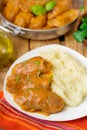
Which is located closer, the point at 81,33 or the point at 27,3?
the point at 81,33

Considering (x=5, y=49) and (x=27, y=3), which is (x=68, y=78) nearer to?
(x=5, y=49)

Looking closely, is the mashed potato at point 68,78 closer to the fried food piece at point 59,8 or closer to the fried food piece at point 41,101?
the fried food piece at point 41,101

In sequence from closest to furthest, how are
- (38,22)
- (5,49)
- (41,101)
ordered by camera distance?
(41,101), (5,49), (38,22)

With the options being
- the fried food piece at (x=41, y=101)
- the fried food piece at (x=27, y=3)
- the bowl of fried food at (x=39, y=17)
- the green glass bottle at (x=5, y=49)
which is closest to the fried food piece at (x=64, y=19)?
the bowl of fried food at (x=39, y=17)

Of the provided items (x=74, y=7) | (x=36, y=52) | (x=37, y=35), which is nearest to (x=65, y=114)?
(x=36, y=52)

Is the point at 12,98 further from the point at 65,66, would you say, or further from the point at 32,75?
the point at 65,66

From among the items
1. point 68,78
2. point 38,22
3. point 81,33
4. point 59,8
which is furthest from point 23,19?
point 68,78
